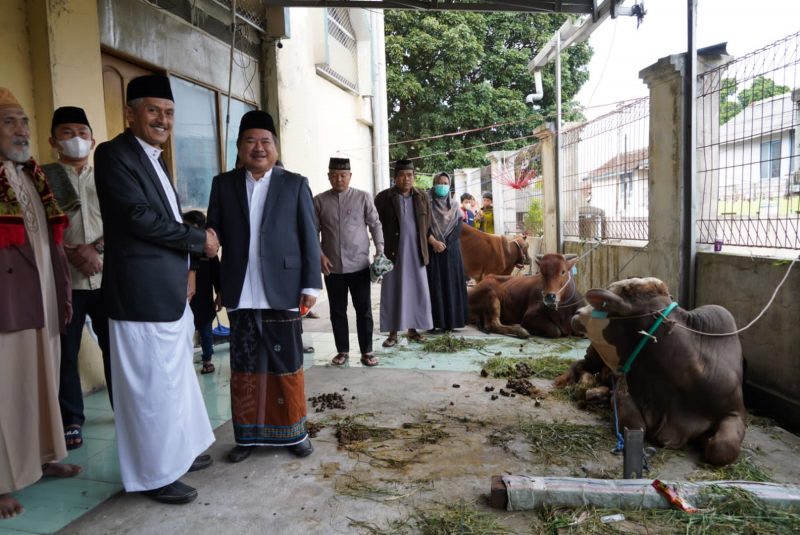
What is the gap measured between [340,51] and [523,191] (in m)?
4.94

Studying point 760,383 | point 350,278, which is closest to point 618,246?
point 760,383

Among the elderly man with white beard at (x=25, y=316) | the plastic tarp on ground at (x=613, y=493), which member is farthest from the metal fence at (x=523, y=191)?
the elderly man with white beard at (x=25, y=316)

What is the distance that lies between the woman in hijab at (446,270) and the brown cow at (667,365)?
3.43 metres

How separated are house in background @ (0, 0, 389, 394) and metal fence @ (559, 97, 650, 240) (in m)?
4.32

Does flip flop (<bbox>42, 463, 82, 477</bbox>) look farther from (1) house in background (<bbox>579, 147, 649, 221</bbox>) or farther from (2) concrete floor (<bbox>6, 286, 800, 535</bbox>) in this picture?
(1) house in background (<bbox>579, 147, 649, 221</bbox>)

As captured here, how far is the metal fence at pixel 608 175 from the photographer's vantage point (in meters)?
6.46

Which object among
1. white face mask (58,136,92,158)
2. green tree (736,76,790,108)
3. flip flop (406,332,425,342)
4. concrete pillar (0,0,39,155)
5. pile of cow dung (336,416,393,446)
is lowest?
pile of cow dung (336,416,393,446)

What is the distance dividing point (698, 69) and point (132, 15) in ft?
17.5

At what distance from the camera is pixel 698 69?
5102 millimetres

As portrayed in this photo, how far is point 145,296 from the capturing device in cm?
285

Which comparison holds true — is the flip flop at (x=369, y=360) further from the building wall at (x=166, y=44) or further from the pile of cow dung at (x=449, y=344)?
the building wall at (x=166, y=44)

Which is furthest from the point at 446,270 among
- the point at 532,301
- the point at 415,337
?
the point at 532,301

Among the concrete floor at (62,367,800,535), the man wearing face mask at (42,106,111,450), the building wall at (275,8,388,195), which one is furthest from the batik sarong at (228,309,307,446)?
the building wall at (275,8,388,195)

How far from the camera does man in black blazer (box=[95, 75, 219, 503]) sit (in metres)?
2.83
